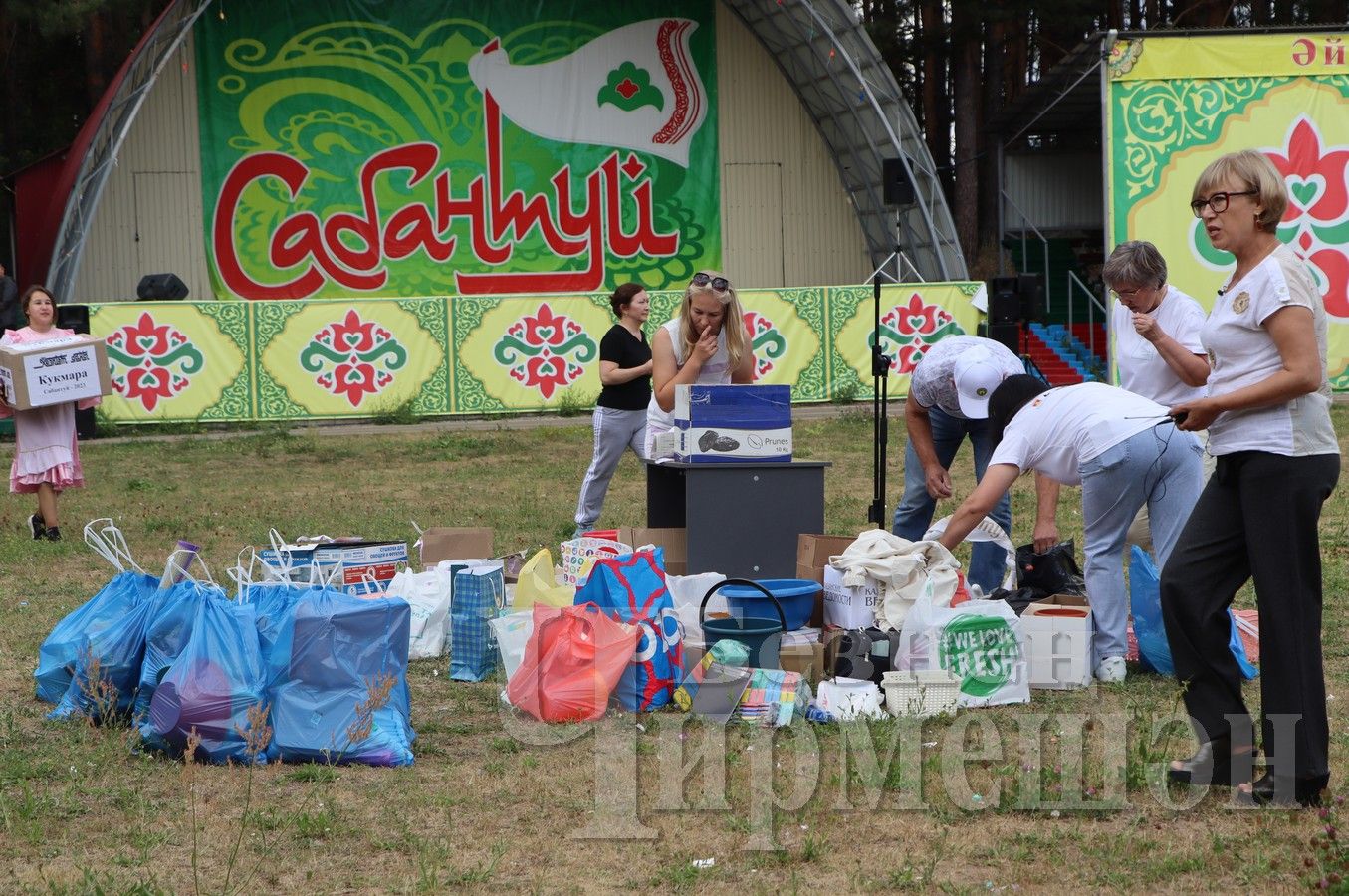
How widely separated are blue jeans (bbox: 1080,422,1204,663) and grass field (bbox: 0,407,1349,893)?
27cm

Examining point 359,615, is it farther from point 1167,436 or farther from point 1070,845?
point 1167,436

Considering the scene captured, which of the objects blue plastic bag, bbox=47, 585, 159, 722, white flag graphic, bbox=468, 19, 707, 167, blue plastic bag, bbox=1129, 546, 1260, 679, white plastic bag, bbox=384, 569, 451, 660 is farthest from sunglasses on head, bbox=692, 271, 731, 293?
white flag graphic, bbox=468, 19, 707, 167

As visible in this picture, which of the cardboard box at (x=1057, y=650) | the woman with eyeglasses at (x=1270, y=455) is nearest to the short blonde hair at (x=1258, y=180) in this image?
the woman with eyeglasses at (x=1270, y=455)

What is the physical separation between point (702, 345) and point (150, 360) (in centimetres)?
1245

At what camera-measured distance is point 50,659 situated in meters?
5.30

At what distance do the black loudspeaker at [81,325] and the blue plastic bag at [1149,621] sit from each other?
13.8 m

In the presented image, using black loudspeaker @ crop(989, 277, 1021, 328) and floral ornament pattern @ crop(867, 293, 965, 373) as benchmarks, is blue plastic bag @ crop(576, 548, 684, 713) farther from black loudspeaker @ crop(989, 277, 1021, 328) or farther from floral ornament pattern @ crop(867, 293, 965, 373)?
floral ornament pattern @ crop(867, 293, 965, 373)

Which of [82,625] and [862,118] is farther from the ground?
[862,118]

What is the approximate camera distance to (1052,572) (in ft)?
20.0

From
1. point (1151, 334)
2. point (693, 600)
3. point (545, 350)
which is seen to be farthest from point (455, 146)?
point (1151, 334)

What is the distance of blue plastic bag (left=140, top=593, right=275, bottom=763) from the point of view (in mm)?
4516

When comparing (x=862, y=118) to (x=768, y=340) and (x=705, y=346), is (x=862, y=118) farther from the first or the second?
(x=705, y=346)

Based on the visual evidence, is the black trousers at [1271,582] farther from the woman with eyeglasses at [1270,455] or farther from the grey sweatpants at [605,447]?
the grey sweatpants at [605,447]

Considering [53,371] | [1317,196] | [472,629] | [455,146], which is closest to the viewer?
[472,629]
